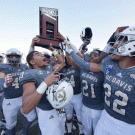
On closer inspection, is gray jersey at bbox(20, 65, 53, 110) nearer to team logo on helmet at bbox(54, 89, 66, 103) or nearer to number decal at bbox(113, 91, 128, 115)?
team logo on helmet at bbox(54, 89, 66, 103)

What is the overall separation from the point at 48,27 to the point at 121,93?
3.22 m

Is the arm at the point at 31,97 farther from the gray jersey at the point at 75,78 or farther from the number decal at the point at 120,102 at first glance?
the gray jersey at the point at 75,78

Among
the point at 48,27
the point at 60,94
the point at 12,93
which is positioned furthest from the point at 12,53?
the point at 60,94

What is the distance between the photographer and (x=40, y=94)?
1.42 m

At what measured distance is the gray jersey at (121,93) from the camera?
53.4 inches

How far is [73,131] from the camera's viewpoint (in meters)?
3.56

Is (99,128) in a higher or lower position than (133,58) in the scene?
lower

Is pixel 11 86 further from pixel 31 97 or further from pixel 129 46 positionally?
pixel 129 46

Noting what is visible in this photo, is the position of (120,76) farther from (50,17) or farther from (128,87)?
(50,17)

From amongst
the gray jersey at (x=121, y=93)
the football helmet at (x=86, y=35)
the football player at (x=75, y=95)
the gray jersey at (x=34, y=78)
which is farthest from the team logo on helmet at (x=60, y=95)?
the football helmet at (x=86, y=35)

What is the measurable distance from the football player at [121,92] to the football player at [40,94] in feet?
3.21

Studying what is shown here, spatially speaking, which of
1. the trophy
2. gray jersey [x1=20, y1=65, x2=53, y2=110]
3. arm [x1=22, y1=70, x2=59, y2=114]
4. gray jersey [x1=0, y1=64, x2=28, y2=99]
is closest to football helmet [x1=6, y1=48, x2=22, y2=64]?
gray jersey [x1=0, y1=64, x2=28, y2=99]

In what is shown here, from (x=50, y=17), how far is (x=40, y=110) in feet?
10.5

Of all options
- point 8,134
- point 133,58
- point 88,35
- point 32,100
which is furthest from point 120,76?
point 8,134
